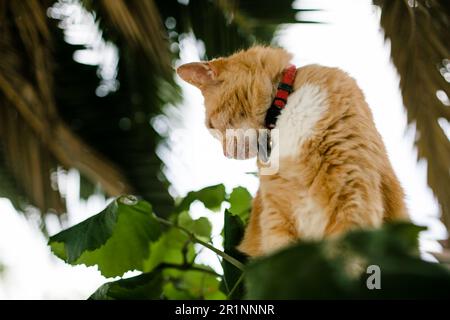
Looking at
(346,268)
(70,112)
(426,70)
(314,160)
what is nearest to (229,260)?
(314,160)

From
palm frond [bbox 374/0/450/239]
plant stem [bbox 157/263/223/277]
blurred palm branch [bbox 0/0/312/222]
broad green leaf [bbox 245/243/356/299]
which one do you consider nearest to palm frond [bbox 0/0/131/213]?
blurred palm branch [bbox 0/0/312/222]

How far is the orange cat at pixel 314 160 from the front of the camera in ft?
3.34

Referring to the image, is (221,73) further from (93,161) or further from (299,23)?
(93,161)

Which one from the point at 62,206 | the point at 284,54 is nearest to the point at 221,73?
the point at 284,54

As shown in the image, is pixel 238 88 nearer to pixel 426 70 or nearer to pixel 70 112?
pixel 426 70

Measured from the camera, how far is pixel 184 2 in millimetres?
2188

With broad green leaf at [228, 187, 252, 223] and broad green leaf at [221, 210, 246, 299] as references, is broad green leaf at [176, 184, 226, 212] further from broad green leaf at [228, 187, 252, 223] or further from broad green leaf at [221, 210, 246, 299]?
broad green leaf at [221, 210, 246, 299]

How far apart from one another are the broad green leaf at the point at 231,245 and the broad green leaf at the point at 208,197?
0.16 m

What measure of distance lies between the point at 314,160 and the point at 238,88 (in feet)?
1.17

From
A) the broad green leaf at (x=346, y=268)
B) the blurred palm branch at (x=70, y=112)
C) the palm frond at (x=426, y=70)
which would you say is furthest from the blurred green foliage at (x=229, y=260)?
the blurred palm branch at (x=70, y=112)

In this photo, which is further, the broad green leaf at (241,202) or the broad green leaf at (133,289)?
the broad green leaf at (241,202)

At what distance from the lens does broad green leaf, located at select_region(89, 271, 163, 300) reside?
3.27 ft

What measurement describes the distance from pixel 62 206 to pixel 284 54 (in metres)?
1.52

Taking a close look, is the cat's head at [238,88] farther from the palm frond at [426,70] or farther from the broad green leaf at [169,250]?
the palm frond at [426,70]
